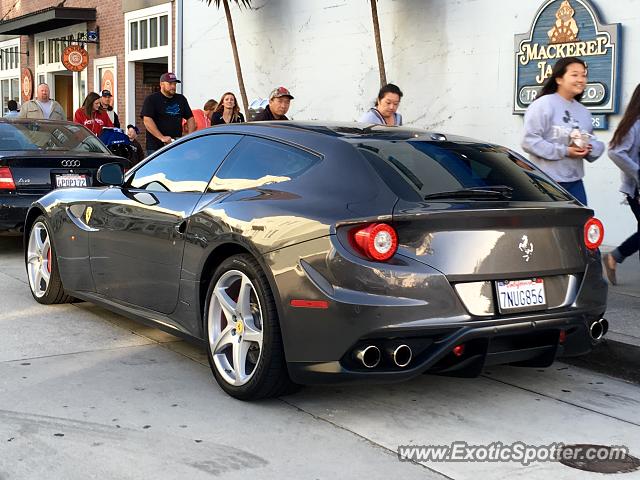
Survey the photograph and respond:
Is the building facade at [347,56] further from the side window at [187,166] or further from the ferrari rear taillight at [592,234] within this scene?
the side window at [187,166]

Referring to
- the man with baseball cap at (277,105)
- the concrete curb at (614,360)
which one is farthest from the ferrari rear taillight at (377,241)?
the man with baseball cap at (277,105)

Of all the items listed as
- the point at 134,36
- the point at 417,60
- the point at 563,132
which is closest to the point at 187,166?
the point at 563,132

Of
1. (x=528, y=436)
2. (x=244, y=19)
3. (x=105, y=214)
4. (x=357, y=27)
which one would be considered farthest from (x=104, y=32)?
(x=528, y=436)

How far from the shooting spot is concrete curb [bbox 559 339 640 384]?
542cm

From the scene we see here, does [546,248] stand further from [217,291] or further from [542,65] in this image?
[542,65]

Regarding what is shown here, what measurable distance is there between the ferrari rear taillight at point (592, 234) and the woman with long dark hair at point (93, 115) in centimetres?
1018

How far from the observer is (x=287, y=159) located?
4.89 metres

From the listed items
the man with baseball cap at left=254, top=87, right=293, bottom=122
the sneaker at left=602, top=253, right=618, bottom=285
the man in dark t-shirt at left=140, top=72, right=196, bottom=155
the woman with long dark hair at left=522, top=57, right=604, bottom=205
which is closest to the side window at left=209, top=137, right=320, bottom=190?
the woman with long dark hair at left=522, top=57, right=604, bottom=205

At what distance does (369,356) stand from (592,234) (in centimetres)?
147

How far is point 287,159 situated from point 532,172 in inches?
54.3

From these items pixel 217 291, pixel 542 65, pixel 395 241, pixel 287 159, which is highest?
pixel 542 65

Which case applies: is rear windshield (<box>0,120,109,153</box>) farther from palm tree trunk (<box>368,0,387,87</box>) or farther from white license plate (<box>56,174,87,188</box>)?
palm tree trunk (<box>368,0,387,87</box>)

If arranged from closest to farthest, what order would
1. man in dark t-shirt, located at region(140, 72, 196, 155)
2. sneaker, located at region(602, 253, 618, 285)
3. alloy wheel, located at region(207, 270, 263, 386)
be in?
alloy wheel, located at region(207, 270, 263, 386) < sneaker, located at region(602, 253, 618, 285) < man in dark t-shirt, located at region(140, 72, 196, 155)

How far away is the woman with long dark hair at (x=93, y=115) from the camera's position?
1377 centimetres
